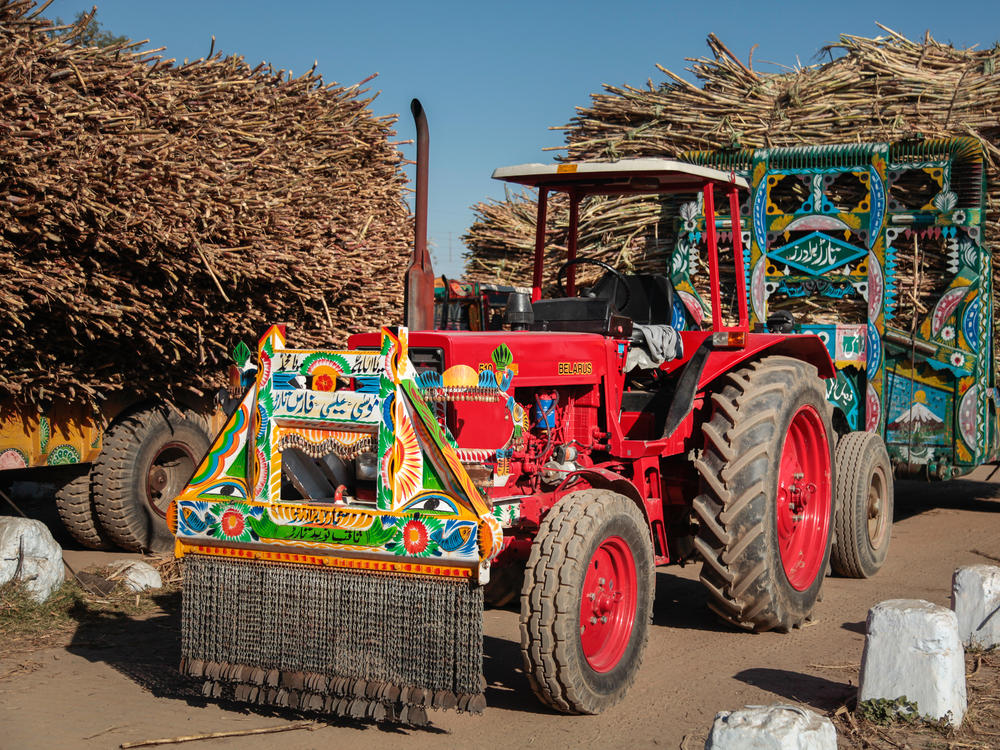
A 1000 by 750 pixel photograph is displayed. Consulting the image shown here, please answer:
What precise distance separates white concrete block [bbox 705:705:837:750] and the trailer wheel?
41.9 inches

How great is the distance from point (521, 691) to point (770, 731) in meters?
1.92

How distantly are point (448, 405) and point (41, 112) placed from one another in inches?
120

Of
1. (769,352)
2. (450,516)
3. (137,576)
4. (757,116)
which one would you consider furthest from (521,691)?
(757,116)

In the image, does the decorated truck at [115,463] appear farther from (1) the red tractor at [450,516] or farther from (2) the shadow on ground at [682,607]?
(2) the shadow on ground at [682,607]

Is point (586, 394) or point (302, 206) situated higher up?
point (302, 206)

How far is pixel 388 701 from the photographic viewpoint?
4.29 metres

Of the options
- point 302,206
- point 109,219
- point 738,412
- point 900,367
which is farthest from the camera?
point 900,367

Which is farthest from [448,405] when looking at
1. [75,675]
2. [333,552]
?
[75,675]

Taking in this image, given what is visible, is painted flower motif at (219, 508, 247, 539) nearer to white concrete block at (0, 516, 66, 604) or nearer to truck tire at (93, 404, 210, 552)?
white concrete block at (0, 516, 66, 604)

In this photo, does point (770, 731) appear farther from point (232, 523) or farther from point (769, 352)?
point (769, 352)

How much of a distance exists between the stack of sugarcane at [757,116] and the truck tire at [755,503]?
2.94m

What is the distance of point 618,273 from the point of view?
634cm

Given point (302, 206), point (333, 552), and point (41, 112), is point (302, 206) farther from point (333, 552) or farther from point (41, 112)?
point (333, 552)

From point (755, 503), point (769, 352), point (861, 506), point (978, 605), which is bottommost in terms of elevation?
point (978, 605)
